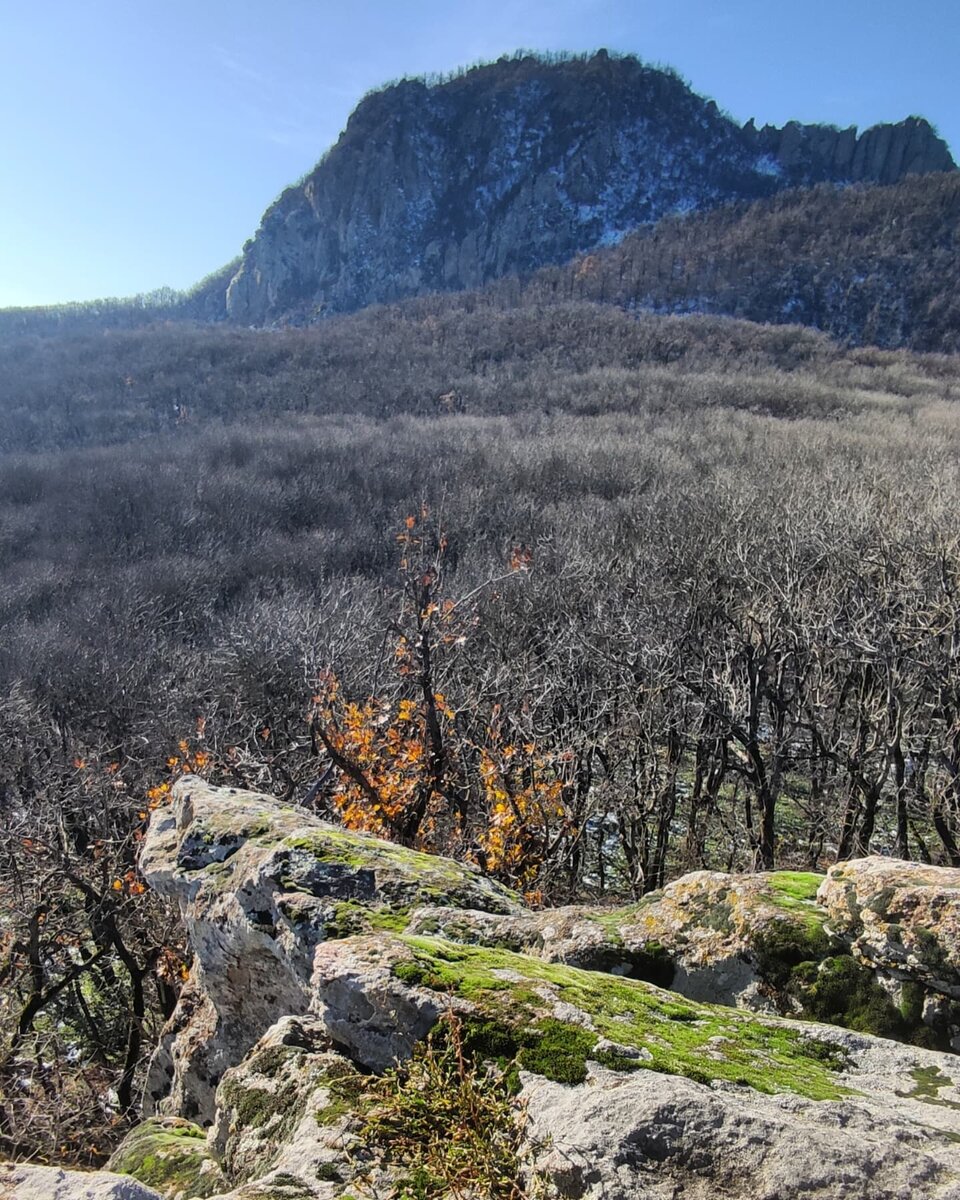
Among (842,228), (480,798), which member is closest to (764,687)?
(480,798)

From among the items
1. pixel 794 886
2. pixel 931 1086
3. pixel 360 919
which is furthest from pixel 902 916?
pixel 360 919

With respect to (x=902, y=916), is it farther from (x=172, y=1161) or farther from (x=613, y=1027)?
(x=172, y=1161)

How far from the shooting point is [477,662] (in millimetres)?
14516

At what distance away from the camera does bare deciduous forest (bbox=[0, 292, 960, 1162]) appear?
9203mm

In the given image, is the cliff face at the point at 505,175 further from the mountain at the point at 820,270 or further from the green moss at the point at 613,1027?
the green moss at the point at 613,1027

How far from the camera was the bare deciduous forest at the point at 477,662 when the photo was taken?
9203 mm

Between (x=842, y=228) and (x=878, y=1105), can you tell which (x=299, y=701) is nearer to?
(x=878, y=1105)

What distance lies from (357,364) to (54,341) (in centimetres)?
4210

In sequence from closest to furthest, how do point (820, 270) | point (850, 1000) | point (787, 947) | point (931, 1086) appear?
point (931, 1086) → point (850, 1000) → point (787, 947) → point (820, 270)

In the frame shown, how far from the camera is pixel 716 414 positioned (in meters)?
41.9

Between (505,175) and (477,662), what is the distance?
133766 millimetres

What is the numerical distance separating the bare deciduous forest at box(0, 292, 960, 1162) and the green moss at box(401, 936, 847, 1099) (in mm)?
4503

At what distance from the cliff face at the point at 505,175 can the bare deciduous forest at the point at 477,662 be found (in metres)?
89.5

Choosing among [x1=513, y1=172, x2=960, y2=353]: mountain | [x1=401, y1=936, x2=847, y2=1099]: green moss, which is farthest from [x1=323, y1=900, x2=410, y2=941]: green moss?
[x1=513, y1=172, x2=960, y2=353]: mountain
